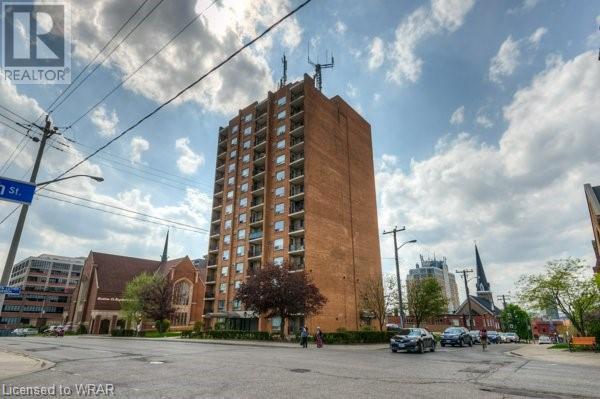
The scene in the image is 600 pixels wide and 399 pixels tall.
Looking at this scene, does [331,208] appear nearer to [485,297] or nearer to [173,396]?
[173,396]

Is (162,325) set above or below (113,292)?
below

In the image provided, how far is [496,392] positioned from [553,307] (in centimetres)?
2836

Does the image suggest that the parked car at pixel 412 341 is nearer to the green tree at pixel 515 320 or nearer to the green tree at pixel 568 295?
the green tree at pixel 568 295

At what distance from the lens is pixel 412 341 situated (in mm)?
22000

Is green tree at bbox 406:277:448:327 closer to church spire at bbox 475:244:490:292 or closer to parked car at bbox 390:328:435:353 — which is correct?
parked car at bbox 390:328:435:353

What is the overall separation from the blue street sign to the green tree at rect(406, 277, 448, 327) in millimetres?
41086

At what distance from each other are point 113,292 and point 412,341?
209 feet

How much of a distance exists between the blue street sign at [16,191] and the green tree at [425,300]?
135 feet

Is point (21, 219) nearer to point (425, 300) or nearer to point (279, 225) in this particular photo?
point (279, 225)

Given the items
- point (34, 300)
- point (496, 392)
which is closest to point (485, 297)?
point (496, 392)

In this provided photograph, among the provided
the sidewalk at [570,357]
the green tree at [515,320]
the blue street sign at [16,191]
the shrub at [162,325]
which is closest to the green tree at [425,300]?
the sidewalk at [570,357]

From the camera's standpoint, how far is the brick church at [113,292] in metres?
63.8

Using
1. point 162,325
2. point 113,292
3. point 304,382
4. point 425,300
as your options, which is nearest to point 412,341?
point 304,382

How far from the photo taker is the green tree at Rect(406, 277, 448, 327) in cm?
4241
